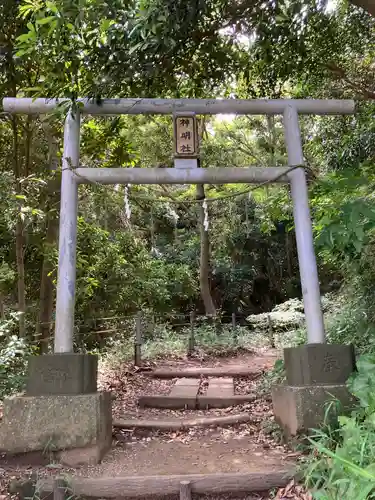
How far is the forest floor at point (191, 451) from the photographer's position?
3.48m

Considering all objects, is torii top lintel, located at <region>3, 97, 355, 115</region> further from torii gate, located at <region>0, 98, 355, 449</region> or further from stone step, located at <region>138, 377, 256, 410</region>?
stone step, located at <region>138, 377, 256, 410</region>

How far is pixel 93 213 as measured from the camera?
10.5 metres

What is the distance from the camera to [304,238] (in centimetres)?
449

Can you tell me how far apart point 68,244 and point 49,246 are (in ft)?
9.02

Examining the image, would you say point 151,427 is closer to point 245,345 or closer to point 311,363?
point 311,363

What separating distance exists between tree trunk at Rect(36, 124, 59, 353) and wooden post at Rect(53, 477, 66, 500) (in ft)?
12.6

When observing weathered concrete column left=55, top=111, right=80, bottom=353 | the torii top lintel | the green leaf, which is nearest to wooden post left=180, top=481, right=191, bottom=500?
weathered concrete column left=55, top=111, right=80, bottom=353

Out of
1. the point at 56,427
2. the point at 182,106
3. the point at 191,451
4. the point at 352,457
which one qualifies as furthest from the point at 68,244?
the point at 352,457

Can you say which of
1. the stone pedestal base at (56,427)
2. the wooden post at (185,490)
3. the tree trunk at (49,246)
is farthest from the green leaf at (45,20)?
the wooden post at (185,490)

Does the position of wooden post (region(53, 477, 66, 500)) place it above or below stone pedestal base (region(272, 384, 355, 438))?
below

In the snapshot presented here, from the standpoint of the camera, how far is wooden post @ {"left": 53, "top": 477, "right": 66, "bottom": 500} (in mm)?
3160

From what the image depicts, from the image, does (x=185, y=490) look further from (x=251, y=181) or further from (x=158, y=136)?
(x=158, y=136)

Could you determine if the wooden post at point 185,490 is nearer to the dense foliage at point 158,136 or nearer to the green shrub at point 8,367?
the dense foliage at point 158,136

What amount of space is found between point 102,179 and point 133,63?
1191 millimetres
